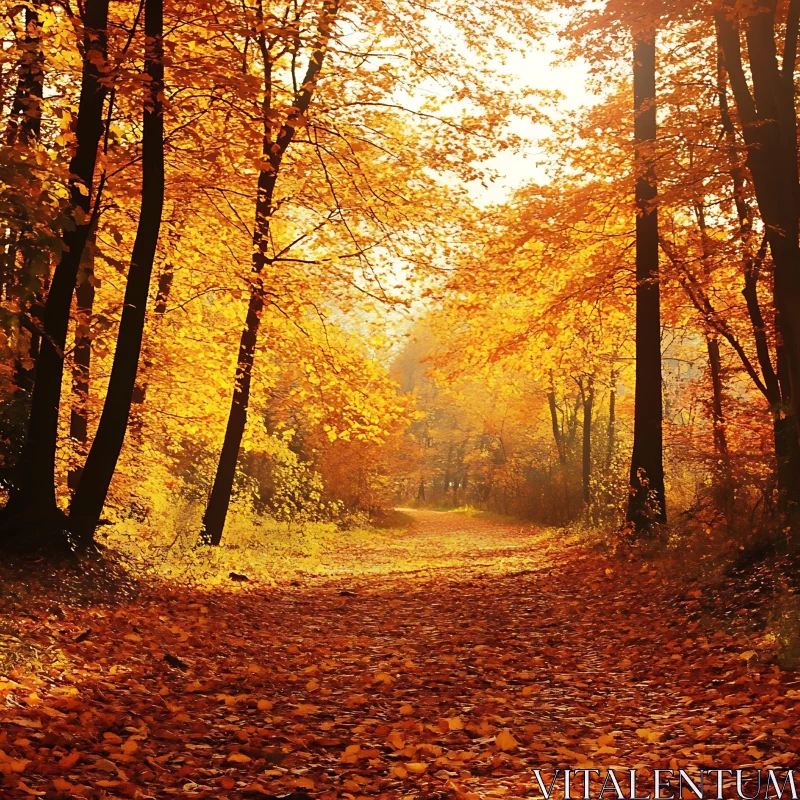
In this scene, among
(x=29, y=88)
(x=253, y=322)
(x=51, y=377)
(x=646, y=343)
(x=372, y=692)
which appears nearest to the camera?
(x=372, y=692)

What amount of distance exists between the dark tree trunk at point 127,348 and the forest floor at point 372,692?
4.15 feet

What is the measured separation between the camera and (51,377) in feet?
28.8

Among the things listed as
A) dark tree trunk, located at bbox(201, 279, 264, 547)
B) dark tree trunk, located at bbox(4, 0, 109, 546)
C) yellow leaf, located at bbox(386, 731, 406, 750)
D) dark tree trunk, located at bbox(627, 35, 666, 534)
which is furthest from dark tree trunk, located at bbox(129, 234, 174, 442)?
yellow leaf, located at bbox(386, 731, 406, 750)

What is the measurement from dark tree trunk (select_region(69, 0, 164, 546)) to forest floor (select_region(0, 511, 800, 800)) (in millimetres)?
1265

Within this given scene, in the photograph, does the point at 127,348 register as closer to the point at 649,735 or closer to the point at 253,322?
the point at 253,322

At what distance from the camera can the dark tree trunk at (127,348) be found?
925 centimetres

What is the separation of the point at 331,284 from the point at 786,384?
A: 26.2ft

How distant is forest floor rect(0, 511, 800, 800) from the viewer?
440cm

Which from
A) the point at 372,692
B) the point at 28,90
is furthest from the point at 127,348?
the point at 372,692

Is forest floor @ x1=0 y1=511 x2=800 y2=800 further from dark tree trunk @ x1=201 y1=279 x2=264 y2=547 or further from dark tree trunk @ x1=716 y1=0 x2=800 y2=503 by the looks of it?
dark tree trunk @ x1=201 y1=279 x2=264 y2=547

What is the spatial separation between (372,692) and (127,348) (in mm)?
5354

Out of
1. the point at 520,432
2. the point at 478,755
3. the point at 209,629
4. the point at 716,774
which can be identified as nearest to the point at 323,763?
the point at 478,755

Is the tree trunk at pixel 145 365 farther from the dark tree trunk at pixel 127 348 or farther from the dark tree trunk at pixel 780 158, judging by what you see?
the dark tree trunk at pixel 780 158

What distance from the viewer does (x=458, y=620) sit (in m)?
9.27
